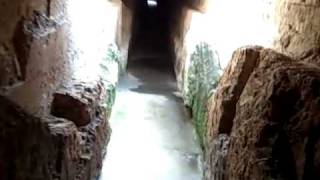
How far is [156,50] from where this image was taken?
1273 cm

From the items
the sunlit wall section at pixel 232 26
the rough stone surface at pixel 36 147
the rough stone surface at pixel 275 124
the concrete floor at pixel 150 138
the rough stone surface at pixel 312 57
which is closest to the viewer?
the rough stone surface at pixel 36 147

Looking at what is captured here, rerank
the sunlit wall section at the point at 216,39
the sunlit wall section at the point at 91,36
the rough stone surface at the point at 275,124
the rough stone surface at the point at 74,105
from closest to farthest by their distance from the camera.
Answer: the rough stone surface at the point at 275,124 → the rough stone surface at the point at 74,105 → the sunlit wall section at the point at 91,36 → the sunlit wall section at the point at 216,39

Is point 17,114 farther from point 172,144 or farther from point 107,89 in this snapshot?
point 172,144

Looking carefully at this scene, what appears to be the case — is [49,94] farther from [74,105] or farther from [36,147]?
[36,147]

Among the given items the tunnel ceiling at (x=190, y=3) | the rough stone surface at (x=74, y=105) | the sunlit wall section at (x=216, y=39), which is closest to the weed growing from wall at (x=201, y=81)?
the sunlit wall section at (x=216, y=39)

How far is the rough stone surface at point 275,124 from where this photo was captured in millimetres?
2947

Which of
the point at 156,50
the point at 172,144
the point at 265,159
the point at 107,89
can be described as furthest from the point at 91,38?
the point at 156,50

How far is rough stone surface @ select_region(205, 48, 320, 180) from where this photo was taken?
2947mm

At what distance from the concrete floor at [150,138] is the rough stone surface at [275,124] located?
1.34m

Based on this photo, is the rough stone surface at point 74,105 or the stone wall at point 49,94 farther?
the rough stone surface at point 74,105

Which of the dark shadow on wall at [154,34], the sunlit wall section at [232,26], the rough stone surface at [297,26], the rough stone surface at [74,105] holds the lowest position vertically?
the dark shadow on wall at [154,34]

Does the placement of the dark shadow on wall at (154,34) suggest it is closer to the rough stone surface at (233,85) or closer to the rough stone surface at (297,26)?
the rough stone surface at (297,26)

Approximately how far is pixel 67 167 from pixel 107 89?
224 centimetres

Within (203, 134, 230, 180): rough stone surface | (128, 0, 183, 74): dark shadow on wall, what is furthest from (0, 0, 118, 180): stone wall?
(128, 0, 183, 74): dark shadow on wall
